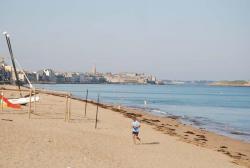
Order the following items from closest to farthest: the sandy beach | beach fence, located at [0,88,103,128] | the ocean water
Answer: the sandy beach
beach fence, located at [0,88,103,128]
the ocean water

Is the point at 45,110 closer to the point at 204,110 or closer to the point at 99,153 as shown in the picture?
the point at 99,153

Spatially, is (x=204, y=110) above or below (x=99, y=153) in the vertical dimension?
below

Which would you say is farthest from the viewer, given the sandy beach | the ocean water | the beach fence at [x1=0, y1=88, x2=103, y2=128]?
the ocean water

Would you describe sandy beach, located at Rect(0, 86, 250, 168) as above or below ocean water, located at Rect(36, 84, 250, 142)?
above

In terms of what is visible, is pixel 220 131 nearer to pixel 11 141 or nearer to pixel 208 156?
pixel 208 156

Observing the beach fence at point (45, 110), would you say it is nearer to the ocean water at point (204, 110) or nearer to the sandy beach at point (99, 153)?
the sandy beach at point (99, 153)

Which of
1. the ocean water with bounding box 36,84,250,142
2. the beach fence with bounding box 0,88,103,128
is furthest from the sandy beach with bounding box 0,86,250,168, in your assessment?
the ocean water with bounding box 36,84,250,142

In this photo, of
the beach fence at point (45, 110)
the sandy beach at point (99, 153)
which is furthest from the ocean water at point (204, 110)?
the sandy beach at point (99, 153)

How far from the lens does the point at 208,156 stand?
56.5ft

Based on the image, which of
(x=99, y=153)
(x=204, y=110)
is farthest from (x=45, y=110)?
(x=204, y=110)

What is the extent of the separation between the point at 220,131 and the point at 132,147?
15.9m

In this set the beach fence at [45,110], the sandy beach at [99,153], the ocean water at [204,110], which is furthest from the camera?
the ocean water at [204,110]

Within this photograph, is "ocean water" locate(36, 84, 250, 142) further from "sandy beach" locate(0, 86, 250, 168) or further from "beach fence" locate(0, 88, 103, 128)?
"sandy beach" locate(0, 86, 250, 168)

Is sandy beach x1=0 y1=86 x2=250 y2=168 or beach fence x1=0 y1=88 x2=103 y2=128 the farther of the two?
beach fence x1=0 y1=88 x2=103 y2=128
